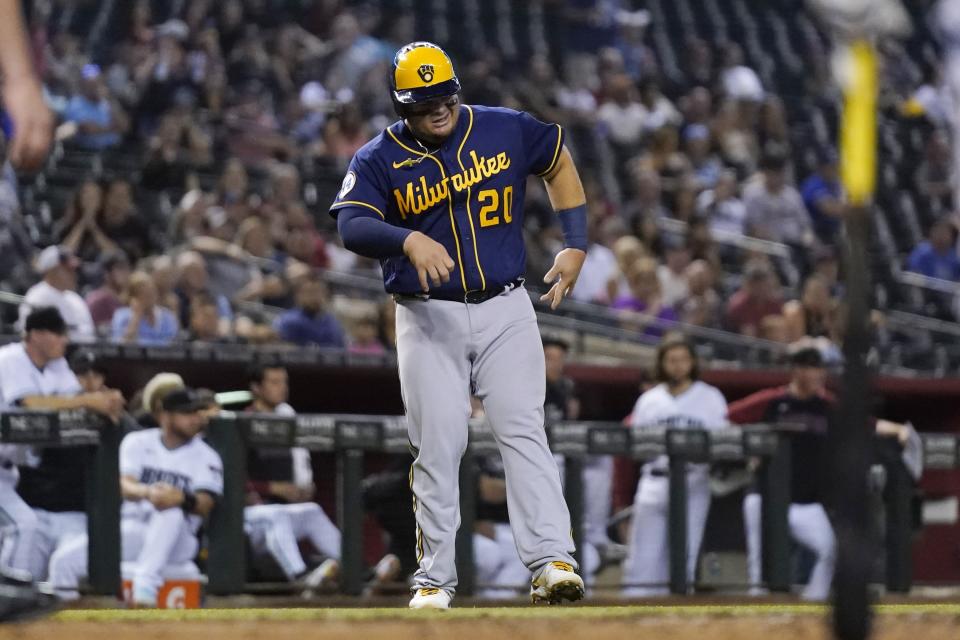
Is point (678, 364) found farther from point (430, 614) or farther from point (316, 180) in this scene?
point (316, 180)

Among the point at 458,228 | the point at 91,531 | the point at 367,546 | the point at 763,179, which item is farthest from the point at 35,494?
the point at 763,179

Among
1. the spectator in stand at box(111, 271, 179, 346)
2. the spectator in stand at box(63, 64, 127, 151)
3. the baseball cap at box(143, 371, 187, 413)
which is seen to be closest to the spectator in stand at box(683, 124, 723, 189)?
the spectator in stand at box(63, 64, 127, 151)

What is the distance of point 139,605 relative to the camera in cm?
780

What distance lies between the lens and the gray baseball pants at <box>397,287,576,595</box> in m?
5.92

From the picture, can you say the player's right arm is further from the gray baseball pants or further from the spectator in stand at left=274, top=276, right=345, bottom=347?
the spectator in stand at left=274, top=276, right=345, bottom=347

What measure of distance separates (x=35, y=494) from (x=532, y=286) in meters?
6.31

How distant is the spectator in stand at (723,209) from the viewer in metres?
15.9

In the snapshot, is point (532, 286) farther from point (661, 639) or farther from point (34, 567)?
point (661, 639)

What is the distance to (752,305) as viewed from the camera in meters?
13.4

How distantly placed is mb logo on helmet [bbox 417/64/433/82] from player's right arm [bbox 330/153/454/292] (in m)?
0.38

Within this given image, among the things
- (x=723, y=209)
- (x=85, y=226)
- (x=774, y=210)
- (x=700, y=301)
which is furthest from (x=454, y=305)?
(x=774, y=210)

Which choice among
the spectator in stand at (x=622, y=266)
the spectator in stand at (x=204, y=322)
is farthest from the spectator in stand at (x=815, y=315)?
the spectator in stand at (x=204, y=322)

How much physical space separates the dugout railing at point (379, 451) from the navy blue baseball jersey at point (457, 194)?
2639mm

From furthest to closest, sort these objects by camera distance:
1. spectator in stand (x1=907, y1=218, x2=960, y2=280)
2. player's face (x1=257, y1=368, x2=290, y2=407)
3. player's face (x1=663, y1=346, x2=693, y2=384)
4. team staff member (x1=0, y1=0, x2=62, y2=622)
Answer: spectator in stand (x1=907, y1=218, x2=960, y2=280) → player's face (x1=663, y1=346, x2=693, y2=384) → player's face (x1=257, y1=368, x2=290, y2=407) → team staff member (x1=0, y1=0, x2=62, y2=622)
